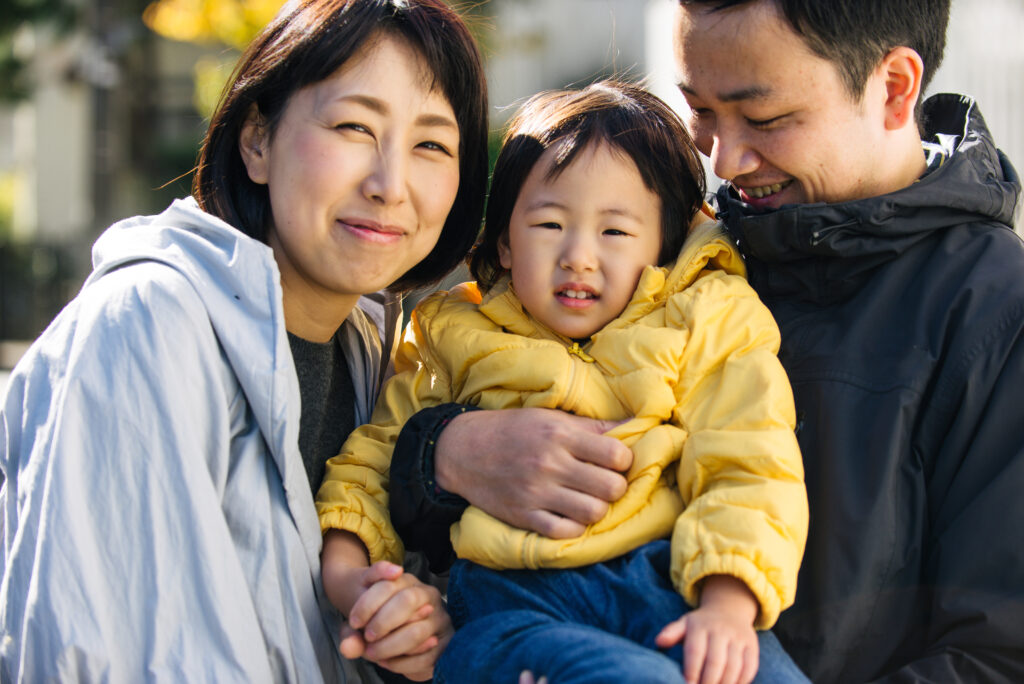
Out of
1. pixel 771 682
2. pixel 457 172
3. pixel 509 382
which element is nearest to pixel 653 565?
pixel 771 682

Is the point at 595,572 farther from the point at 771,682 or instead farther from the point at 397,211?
the point at 397,211

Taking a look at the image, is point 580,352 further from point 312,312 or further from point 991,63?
point 991,63

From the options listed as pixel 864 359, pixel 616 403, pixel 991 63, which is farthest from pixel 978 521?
pixel 991 63

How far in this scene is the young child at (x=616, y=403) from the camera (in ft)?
6.17

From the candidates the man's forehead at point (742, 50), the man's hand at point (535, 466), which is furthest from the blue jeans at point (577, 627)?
the man's forehead at point (742, 50)

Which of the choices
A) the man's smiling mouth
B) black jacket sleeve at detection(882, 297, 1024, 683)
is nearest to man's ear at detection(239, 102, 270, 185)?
the man's smiling mouth

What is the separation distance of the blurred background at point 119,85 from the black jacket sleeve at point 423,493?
24.5 feet

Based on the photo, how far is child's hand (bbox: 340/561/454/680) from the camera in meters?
2.12

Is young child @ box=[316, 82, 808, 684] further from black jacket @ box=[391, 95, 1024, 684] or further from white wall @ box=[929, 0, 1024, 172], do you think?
white wall @ box=[929, 0, 1024, 172]

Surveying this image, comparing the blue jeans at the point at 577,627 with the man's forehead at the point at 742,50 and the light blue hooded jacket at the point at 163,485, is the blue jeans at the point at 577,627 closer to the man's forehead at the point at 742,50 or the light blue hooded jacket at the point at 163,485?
the light blue hooded jacket at the point at 163,485

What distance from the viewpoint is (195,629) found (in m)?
→ 1.94

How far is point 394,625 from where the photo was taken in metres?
2.11

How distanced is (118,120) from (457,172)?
12.9 meters

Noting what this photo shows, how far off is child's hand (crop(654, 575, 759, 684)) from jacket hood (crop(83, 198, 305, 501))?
2.80 feet
